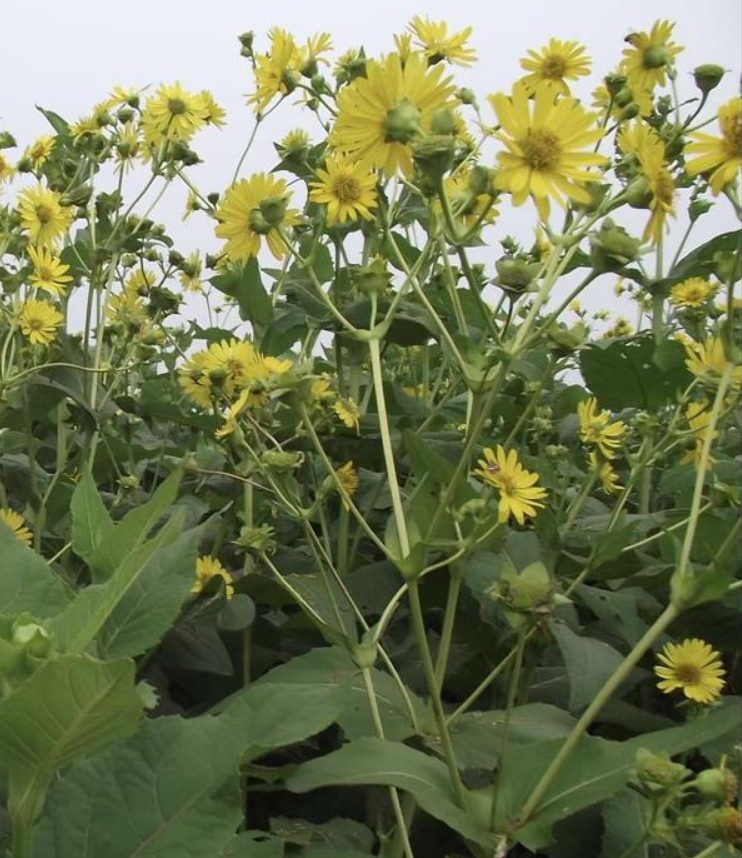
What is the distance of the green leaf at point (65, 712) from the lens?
1.38 feet

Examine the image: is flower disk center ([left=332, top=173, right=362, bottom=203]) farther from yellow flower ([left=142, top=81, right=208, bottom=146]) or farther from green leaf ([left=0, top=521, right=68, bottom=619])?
yellow flower ([left=142, top=81, right=208, bottom=146])

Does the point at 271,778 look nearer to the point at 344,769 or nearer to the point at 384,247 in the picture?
the point at 344,769

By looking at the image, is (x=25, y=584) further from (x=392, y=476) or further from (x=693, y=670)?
(x=693, y=670)

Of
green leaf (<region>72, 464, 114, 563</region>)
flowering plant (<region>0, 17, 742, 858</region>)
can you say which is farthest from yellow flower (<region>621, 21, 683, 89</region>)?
green leaf (<region>72, 464, 114, 563</region>)

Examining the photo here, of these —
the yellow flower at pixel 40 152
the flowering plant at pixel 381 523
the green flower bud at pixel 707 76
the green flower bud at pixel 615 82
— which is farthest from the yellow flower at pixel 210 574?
the yellow flower at pixel 40 152

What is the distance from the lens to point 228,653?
88 centimetres

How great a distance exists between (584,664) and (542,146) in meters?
0.34

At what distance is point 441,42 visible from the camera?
911 mm

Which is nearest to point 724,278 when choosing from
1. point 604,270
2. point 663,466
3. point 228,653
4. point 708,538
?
point 604,270

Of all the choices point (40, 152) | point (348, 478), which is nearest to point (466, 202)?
point (348, 478)

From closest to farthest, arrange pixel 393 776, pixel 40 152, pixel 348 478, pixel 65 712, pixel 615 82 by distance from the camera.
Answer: pixel 65 712, pixel 393 776, pixel 615 82, pixel 348 478, pixel 40 152

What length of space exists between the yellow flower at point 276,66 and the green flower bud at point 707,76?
1.15 ft

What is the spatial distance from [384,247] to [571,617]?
38 centimetres

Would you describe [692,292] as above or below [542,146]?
above
